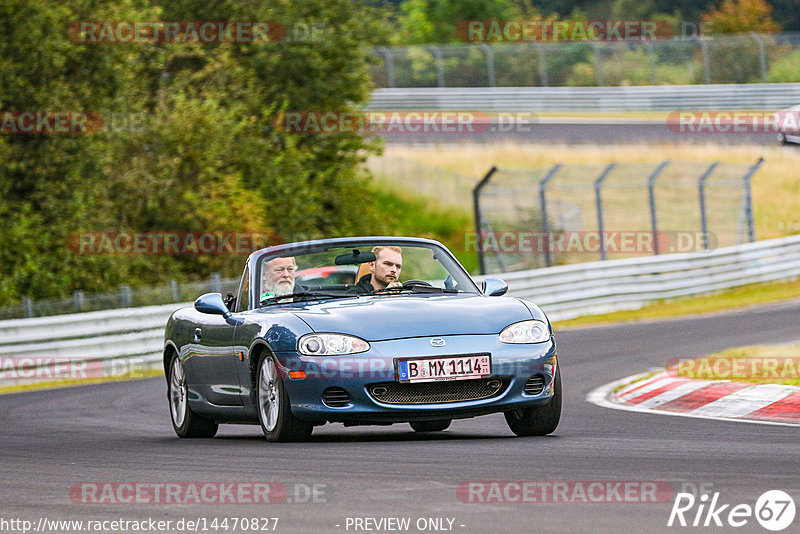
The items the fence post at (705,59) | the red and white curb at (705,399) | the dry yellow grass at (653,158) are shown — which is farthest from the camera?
the fence post at (705,59)

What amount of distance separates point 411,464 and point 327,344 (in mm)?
1427

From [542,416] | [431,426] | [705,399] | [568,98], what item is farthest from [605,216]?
[542,416]

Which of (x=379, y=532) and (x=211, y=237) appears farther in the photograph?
(x=211, y=237)

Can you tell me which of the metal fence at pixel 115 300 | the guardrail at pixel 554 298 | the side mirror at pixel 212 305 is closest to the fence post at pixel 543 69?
the guardrail at pixel 554 298

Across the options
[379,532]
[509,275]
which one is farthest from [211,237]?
[379,532]

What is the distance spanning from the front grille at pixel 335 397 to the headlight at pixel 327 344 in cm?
21

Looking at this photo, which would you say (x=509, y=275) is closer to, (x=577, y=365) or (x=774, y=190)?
(x=577, y=365)

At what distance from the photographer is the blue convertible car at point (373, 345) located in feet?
27.7

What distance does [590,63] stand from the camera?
4462cm

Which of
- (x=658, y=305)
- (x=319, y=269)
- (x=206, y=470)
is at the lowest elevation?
(x=658, y=305)

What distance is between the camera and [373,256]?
383 inches

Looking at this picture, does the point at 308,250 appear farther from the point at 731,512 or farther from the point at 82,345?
the point at 82,345

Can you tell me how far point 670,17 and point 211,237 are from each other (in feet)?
176

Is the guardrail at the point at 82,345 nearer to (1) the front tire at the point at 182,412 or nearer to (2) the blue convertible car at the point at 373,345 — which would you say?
(1) the front tire at the point at 182,412
